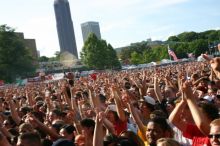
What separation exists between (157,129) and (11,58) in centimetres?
6464

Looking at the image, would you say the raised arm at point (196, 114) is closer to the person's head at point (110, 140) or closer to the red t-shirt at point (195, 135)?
the red t-shirt at point (195, 135)

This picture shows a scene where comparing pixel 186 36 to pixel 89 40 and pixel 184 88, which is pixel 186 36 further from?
pixel 184 88

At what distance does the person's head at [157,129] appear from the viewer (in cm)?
496

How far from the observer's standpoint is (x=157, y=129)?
197 inches

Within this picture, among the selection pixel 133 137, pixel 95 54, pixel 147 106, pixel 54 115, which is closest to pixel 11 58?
pixel 95 54

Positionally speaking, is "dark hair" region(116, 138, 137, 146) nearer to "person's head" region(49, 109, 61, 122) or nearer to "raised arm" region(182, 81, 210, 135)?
"raised arm" region(182, 81, 210, 135)

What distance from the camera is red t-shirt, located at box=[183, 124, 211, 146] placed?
489cm

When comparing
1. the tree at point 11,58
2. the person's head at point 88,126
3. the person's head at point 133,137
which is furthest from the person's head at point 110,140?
the tree at point 11,58

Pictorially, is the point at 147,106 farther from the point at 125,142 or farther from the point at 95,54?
the point at 95,54

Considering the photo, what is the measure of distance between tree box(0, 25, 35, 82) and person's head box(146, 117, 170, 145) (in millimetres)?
63325

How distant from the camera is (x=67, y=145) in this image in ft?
14.9

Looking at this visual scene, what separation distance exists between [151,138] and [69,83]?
6.62m

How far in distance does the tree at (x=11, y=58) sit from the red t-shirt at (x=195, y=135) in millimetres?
63134

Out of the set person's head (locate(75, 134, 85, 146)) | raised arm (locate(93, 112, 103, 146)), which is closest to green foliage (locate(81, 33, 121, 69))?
person's head (locate(75, 134, 85, 146))
